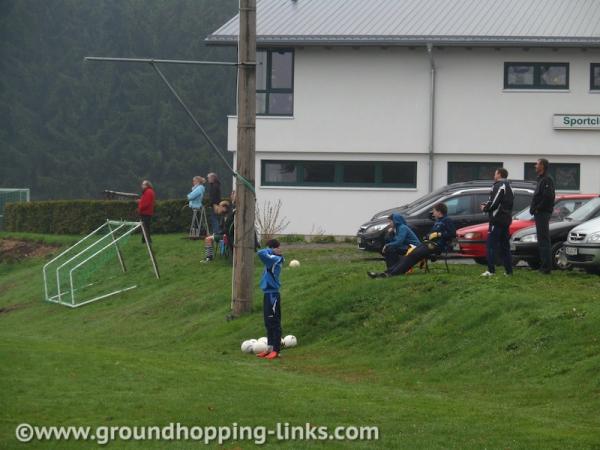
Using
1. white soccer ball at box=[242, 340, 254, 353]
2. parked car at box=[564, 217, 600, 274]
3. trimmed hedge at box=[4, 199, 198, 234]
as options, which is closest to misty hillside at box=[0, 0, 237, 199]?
trimmed hedge at box=[4, 199, 198, 234]

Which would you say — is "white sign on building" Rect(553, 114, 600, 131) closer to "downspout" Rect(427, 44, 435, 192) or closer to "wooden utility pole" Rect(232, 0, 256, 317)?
"downspout" Rect(427, 44, 435, 192)

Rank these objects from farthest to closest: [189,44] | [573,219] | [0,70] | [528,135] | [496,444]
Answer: [189,44], [0,70], [528,135], [573,219], [496,444]

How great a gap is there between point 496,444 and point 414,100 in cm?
2793

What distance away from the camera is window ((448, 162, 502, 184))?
3903cm

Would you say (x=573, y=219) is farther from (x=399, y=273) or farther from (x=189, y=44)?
(x=189, y=44)

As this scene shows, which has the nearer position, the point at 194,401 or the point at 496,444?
the point at 496,444

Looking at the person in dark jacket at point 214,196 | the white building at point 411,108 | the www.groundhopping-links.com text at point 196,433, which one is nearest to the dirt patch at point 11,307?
the person in dark jacket at point 214,196

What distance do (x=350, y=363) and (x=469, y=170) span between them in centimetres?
2048

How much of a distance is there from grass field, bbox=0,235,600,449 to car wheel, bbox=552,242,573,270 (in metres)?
1.02

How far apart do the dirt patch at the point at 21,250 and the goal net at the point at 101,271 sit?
20.3 feet

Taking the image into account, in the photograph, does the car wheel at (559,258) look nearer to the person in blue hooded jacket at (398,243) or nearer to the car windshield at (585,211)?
the car windshield at (585,211)

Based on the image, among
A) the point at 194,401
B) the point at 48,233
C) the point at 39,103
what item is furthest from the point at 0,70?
the point at 194,401

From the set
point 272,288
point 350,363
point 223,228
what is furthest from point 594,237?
point 223,228

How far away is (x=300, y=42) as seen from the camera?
39062 millimetres
